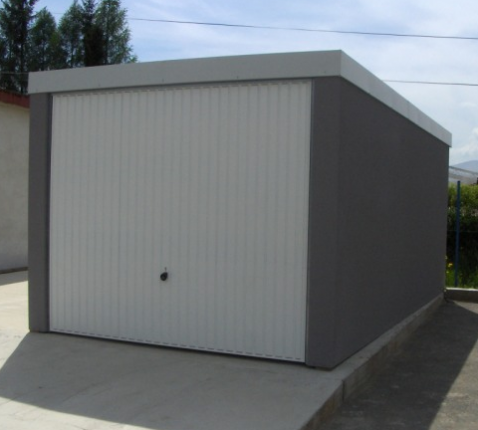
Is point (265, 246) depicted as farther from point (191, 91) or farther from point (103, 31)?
point (103, 31)

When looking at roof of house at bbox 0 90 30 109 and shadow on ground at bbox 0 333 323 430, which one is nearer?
shadow on ground at bbox 0 333 323 430

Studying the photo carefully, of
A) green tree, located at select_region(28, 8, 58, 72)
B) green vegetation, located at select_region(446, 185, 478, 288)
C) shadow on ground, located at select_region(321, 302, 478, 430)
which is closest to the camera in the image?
shadow on ground, located at select_region(321, 302, 478, 430)

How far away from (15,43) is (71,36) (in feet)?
9.96

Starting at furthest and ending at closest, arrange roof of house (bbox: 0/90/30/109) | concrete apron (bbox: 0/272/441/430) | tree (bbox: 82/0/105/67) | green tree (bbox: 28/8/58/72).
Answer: green tree (bbox: 28/8/58/72)
tree (bbox: 82/0/105/67)
roof of house (bbox: 0/90/30/109)
concrete apron (bbox: 0/272/441/430)

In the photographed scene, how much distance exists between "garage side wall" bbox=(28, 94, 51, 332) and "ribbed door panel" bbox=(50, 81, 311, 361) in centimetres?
9

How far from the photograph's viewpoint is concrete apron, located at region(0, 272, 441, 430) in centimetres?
503

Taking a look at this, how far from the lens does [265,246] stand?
6570 millimetres

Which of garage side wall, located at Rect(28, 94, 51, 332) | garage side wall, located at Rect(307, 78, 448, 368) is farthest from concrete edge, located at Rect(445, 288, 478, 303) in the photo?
garage side wall, located at Rect(28, 94, 51, 332)

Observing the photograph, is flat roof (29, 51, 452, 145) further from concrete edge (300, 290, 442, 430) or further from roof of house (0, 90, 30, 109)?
roof of house (0, 90, 30, 109)

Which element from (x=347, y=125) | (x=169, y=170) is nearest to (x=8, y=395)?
(x=169, y=170)

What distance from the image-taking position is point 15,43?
37.4 meters

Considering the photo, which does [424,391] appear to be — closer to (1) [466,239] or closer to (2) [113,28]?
(1) [466,239]

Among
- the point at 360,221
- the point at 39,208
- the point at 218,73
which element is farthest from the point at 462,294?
the point at 39,208

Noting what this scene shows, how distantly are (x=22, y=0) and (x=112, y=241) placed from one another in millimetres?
33882
